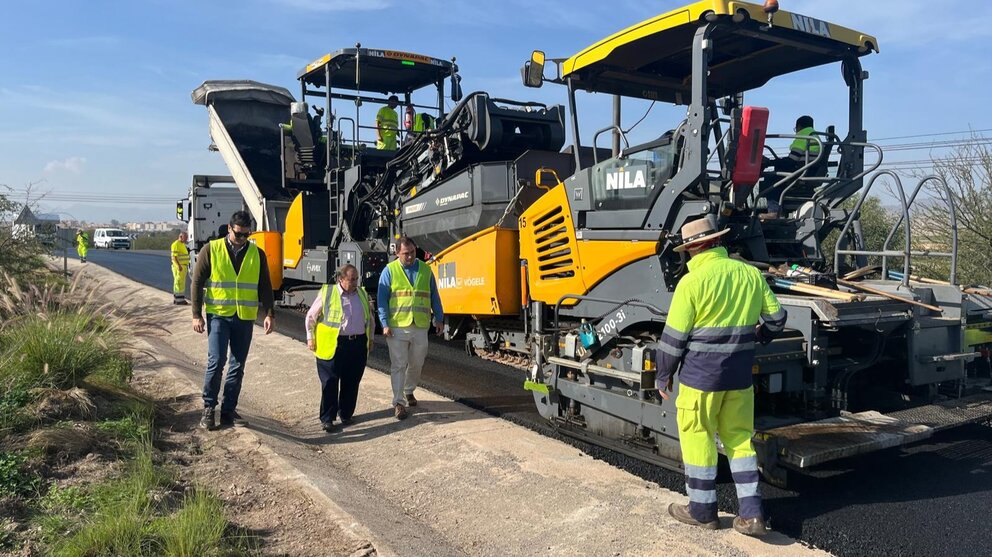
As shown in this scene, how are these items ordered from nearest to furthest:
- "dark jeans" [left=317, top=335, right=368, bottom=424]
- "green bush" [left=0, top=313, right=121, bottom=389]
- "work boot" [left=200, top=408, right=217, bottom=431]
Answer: "green bush" [left=0, top=313, right=121, bottom=389], "work boot" [left=200, top=408, right=217, bottom=431], "dark jeans" [left=317, top=335, right=368, bottom=424]

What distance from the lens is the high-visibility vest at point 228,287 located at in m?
5.29

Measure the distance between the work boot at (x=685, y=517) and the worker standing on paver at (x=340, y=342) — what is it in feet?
9.27

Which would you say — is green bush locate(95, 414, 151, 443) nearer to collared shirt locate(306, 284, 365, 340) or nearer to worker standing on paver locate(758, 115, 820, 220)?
collared shirt locate(306, 284, 365, 340)

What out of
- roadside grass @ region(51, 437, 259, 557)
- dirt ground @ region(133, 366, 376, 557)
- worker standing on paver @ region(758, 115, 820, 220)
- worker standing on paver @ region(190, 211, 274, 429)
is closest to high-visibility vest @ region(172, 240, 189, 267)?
dirt ground @ region(133, 366, 376, 557)

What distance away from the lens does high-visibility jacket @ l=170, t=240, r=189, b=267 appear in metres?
13.6

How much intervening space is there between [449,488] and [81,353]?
3.07 meters

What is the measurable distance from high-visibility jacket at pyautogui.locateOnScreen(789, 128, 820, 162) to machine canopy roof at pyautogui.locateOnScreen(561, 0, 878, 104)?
0.51 meters

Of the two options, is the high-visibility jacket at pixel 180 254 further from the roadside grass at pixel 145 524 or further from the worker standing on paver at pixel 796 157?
the worker standing on paver at pixel 796 157

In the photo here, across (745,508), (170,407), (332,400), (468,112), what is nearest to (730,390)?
(745,508)

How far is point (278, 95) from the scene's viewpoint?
524 inches

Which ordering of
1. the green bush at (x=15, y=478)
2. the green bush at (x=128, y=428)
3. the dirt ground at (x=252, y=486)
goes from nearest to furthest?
the dirt ground at (x=252, y=486)
the green bush at (x=15, y=478)
the green bush at (x=128, y=428)

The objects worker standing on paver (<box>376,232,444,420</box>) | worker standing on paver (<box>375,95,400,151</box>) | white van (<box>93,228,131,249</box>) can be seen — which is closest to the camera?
worker standing on paver (<box>376,232,444,420</box>)

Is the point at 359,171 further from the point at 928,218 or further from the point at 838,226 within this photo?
the point at 928,218

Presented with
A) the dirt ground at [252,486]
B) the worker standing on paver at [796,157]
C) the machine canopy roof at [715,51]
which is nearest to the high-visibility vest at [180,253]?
the dirt ground at [252,486]
